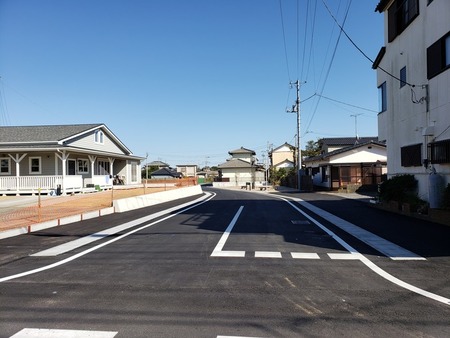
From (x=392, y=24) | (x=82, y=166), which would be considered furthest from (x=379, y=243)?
(x=82, y=166)

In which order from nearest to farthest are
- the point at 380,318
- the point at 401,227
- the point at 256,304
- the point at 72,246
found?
the point at 380,318 < the point at 256,304 < the point at 72,246 < the point at 401,227

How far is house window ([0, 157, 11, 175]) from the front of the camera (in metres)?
28.2

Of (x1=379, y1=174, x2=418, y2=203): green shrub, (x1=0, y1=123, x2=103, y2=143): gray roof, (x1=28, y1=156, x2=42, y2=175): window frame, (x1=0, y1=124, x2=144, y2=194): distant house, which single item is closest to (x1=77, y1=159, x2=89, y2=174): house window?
(x1=0, y1=124, x2=144, y2=194): distant house

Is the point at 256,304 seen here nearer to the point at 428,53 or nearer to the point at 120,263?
the point at 120,263

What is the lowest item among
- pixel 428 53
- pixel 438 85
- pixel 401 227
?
pixel 401 227

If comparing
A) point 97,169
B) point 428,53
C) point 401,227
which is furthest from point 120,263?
point 97,169

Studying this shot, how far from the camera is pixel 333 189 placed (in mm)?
35438

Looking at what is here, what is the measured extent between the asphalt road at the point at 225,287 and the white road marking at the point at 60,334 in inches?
0.9

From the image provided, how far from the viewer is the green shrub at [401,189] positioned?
53.2 ft

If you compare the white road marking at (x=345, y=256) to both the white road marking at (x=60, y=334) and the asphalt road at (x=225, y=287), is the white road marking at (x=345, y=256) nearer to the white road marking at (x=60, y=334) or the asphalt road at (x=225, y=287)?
the asphalt road at (x=225, y=287)

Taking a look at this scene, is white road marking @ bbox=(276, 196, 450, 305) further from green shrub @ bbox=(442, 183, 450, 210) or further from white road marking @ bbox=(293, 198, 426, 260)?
green shrub @ bbox=(442, 183, 450, 210)

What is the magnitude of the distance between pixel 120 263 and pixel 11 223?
305 inches

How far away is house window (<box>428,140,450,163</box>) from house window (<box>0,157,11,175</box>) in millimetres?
29052

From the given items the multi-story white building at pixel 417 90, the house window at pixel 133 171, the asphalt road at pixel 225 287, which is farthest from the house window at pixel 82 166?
the multi-story white building at pixel 417 90
